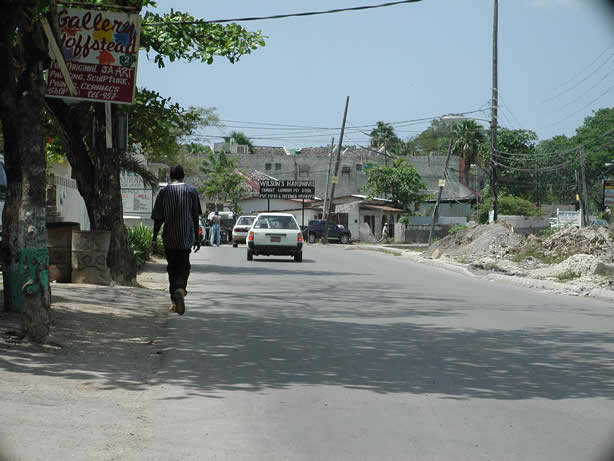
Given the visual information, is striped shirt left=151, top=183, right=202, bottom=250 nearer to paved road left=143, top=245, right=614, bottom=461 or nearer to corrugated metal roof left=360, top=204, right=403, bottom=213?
paved road left=143, top=245, right=614, bottom=461

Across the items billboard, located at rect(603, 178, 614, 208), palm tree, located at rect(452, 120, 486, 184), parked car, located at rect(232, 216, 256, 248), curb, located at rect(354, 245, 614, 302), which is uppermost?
palm tree, located at rect(452, 120, 486, 184)

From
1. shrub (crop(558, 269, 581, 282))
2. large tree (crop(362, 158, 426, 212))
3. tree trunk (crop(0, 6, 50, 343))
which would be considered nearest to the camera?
tree trunk (crop(0, 6, 50, 343))

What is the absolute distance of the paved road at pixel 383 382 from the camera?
17.5 ft

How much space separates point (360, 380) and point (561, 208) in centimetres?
9068

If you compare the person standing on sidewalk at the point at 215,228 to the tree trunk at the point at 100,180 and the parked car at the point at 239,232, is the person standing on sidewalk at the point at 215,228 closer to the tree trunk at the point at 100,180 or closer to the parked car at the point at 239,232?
the parked car at the point at 239,232

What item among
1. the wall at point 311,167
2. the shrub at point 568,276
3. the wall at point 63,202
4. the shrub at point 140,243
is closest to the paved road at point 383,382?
the shrub at point 568,276

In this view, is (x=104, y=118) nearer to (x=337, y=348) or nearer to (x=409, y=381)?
(x=337, y=348)

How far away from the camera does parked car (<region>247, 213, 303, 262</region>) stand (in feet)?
94.5

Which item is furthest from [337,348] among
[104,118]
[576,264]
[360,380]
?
[576,264]

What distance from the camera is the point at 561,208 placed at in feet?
307

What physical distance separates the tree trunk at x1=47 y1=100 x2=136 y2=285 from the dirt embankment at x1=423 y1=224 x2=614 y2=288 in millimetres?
9859

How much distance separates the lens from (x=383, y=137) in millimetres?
106688

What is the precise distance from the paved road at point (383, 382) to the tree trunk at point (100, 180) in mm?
2355

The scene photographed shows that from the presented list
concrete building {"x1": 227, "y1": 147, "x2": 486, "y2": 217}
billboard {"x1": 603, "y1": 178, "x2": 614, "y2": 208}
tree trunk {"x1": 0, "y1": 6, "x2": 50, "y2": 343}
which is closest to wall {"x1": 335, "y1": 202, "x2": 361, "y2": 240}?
concrete building {"x1": 227, "y1": 147, "x2": 486, "y2": 217}
